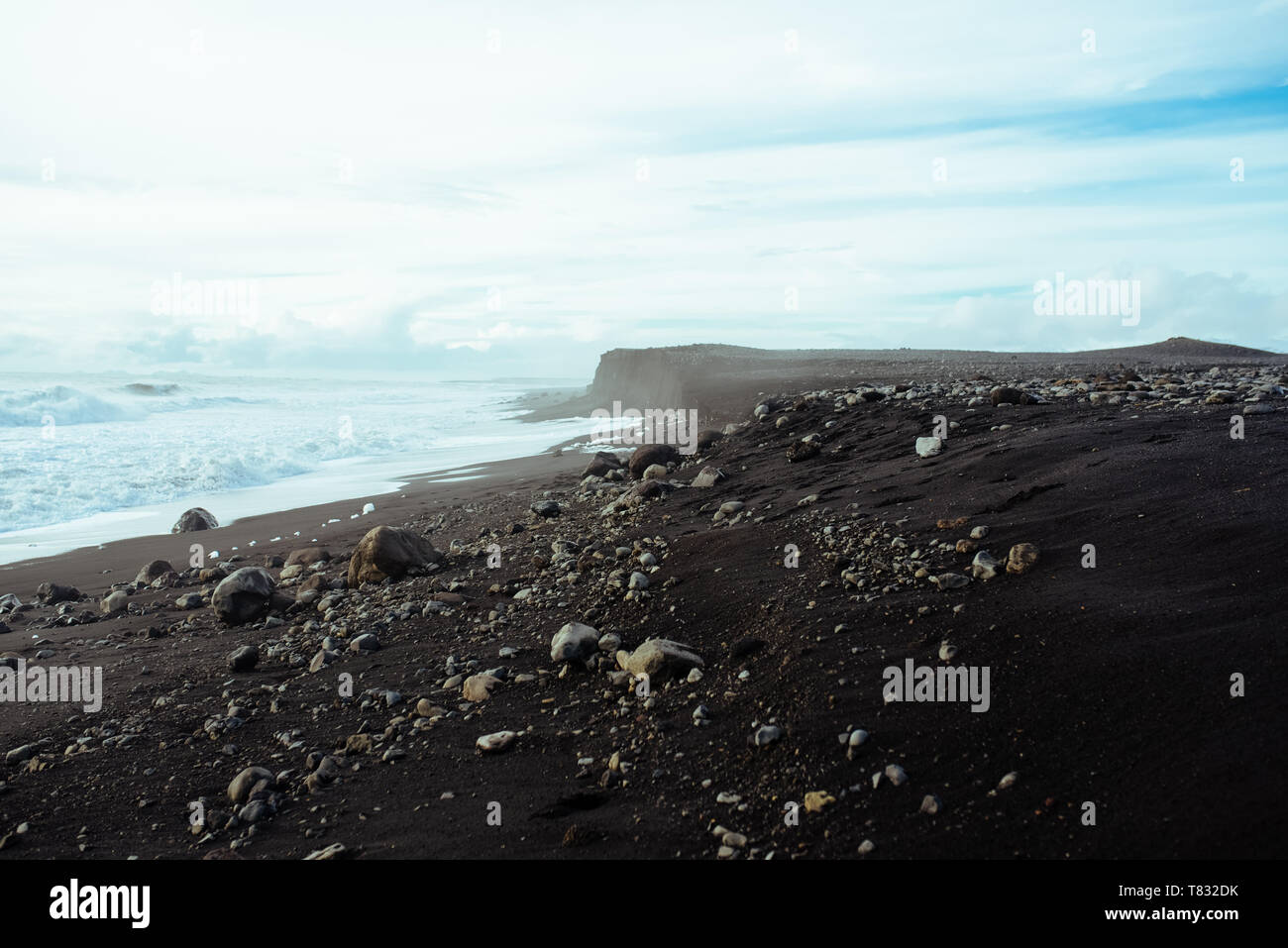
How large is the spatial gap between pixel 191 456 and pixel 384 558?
1517 cm

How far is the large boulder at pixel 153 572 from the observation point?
942 centimetres

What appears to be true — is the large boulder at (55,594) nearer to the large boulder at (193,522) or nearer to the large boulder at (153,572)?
the large boulder at (153,572)

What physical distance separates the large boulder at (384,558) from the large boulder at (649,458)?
132 inches

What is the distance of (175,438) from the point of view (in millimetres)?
25203

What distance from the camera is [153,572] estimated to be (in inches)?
374

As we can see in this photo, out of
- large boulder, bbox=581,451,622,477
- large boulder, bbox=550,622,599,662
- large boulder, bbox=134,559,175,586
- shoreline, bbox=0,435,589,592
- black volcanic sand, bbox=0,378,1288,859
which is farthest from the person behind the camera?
large boulder, bbox=581,451,622,477

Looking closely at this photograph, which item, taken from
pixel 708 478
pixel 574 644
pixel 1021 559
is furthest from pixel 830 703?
pixel 708 478

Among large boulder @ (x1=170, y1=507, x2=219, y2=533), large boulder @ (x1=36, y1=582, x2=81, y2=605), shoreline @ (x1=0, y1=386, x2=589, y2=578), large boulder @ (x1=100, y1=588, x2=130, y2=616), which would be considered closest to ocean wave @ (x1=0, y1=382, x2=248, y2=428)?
shoreline @ (x1=0, y1=386, x2=589, y2=578)

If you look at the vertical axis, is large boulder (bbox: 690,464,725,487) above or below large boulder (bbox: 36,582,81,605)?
above

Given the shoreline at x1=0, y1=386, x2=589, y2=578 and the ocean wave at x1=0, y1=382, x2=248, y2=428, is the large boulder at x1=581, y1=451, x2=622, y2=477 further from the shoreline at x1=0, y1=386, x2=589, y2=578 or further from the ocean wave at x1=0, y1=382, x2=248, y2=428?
the ocean wave at x1=0, y1=382, x2=248, y2=428

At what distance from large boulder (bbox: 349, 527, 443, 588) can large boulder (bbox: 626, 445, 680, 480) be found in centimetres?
334

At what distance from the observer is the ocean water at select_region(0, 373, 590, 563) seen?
14.5 meters
